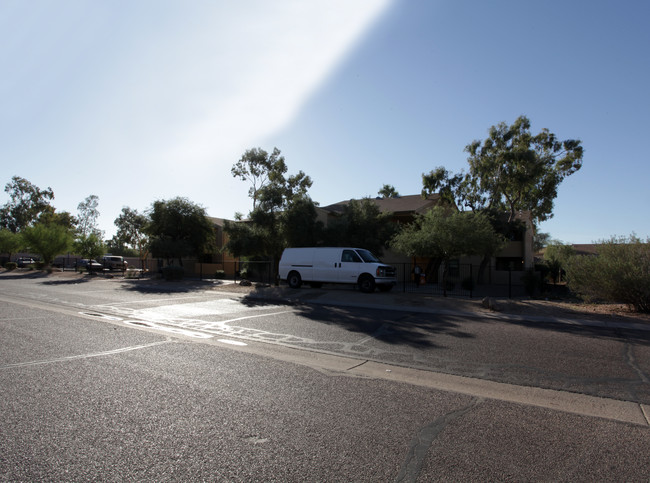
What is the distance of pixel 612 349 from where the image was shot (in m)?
8.02

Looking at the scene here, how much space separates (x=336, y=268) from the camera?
1955 centimetres

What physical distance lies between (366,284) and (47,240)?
37.7 metres

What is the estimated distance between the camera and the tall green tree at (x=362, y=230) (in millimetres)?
23203

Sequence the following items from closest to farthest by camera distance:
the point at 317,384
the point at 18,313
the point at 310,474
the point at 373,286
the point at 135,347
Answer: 1. the point at 310,474
2. the point at 317,384
3. the point at 135,347
4. the point at 18,313
5. the point at 373,286

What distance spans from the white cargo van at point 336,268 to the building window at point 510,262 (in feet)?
57.2

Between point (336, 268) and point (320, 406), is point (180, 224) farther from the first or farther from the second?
point (320, 406)

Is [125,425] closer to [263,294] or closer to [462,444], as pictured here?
[462,444]

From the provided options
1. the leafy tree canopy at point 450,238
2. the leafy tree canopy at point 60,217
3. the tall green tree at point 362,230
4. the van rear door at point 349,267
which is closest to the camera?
the leafy tree canopy at point 450,238

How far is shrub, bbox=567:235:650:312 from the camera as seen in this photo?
11961 millimetres

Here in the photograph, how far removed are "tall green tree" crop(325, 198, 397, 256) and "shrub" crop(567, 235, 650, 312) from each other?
36.3 ft

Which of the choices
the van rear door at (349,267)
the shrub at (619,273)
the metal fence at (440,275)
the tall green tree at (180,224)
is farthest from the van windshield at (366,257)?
the tall green tree at (180,224)

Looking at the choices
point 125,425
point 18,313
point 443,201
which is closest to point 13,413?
point 125,425

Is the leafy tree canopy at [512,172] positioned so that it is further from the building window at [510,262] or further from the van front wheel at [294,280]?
the van front wheel at [294,280]

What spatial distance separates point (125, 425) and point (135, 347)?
3862 mm
